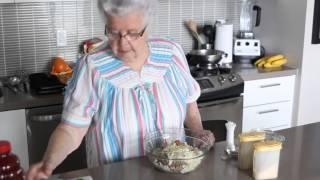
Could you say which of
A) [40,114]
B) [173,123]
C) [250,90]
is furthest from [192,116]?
[250,90]

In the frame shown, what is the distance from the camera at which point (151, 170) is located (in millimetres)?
1430

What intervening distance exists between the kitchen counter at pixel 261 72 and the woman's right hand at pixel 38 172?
6.06 ft

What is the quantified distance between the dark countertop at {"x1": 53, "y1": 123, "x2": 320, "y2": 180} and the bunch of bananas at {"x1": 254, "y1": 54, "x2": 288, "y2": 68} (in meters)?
1.51

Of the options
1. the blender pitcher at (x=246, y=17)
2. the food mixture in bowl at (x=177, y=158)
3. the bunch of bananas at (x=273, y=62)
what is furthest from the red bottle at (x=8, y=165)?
the blender pitcher at (x=246, y=17)

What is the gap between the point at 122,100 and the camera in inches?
60.4

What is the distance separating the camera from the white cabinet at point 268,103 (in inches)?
117

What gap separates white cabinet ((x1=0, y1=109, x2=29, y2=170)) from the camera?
231cm

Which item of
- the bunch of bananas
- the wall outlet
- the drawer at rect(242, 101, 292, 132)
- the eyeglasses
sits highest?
the eyeglasses

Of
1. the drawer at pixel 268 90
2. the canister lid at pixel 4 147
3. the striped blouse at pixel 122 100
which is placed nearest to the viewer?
the canister lid at pixel 4 147

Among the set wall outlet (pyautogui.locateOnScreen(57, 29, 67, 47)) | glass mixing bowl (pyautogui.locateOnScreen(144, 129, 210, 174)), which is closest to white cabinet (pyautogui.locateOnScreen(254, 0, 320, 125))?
wall outlet (pyautogui.locateOnScreen(57, 29, 67, 47))

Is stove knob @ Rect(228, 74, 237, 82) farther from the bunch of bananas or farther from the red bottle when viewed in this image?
the red bottle

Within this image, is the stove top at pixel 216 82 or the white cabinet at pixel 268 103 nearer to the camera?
the stove top at pixel 216 82

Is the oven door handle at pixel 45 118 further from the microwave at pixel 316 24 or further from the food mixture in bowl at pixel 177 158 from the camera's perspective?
the microwave at pixel 316 24

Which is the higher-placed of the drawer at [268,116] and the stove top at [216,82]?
the stove top at [216,82]
